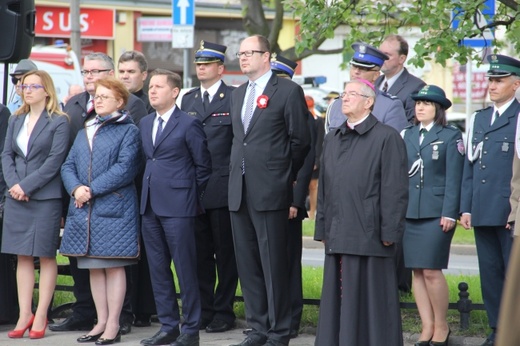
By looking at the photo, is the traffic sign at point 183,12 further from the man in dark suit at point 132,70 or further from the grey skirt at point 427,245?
the grey skirt at point 427,245

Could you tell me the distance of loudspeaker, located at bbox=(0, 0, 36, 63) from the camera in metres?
8.82

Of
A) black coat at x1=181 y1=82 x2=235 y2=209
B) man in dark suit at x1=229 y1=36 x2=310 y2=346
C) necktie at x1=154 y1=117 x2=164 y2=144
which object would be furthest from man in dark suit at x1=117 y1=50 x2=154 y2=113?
man in dark suit at x1=229 y1=36 x2=310 y2=346

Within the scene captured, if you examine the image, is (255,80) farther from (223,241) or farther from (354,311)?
(354,311)

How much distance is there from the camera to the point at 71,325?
827cm

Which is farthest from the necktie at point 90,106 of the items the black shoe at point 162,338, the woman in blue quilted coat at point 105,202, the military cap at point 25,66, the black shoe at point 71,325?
the black shoe at point 162,338

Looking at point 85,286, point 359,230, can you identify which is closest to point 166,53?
point 85,286

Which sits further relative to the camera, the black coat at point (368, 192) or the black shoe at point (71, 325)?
the black shoe at point (71, 325)

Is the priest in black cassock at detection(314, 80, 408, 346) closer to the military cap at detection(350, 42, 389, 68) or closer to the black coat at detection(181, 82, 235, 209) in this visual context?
the military cap at detection(350, 42, 389, 68)

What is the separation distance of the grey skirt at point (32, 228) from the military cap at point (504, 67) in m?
3.53

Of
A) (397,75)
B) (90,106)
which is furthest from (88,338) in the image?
(397,75)

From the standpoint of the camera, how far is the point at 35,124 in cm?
800

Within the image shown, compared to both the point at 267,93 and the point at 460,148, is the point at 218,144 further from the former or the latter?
the point at 460,148

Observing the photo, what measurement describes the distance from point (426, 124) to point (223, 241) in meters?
1.94

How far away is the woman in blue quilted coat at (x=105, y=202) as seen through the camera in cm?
754
